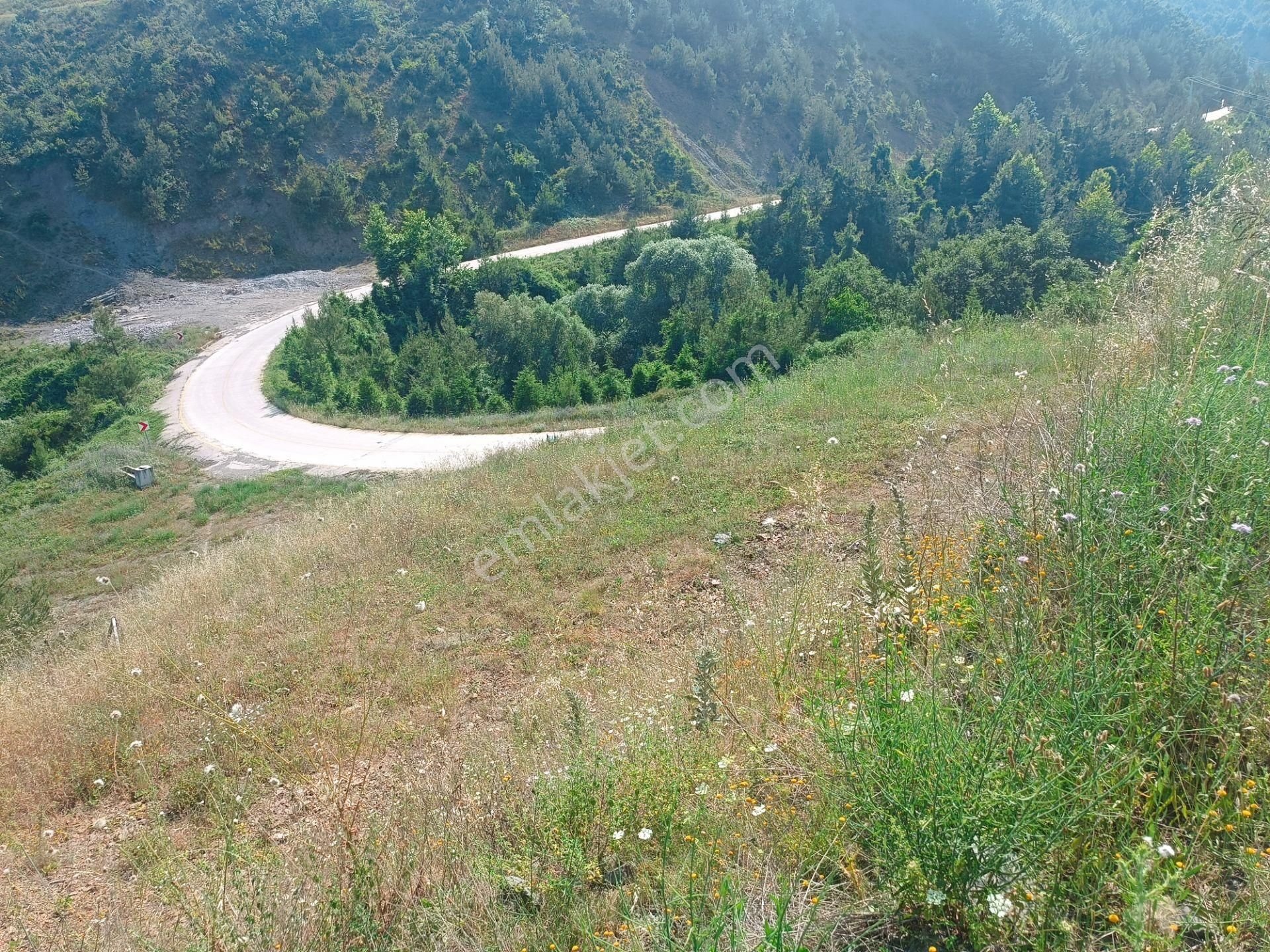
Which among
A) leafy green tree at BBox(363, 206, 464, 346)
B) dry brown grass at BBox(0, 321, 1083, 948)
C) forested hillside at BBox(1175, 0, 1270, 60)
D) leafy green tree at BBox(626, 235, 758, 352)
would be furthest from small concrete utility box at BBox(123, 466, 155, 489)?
forested hillside at BBox(1175, 0, 1270, 60)

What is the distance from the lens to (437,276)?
30.2 metres

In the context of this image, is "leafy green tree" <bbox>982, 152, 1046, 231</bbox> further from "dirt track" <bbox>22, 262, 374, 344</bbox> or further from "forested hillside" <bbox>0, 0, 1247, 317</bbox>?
"dirt track" <bbox>22, 262, 374, 344</bbox>

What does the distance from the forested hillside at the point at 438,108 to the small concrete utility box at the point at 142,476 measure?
73.8 ft

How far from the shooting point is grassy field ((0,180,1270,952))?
6.44 ft

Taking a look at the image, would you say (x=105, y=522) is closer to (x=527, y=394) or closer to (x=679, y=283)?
(x=527, y=394)

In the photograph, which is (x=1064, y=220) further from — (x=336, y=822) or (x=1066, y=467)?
(x=336, y=822)

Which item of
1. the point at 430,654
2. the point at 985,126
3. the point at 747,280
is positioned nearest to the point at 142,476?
the point at 430,654

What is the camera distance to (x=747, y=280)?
1073 inches

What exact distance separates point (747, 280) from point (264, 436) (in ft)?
56.4

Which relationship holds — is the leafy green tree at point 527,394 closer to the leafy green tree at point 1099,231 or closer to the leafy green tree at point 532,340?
the leafy green tree at point 532,340

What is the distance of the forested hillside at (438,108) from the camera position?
1431 inches

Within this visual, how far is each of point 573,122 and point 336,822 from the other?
46167 mm

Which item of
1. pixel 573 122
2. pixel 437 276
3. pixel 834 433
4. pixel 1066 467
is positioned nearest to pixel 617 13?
pixel 573 122

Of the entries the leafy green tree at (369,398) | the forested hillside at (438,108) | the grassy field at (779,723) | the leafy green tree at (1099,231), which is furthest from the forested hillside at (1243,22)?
the grassy field at (779,723)
